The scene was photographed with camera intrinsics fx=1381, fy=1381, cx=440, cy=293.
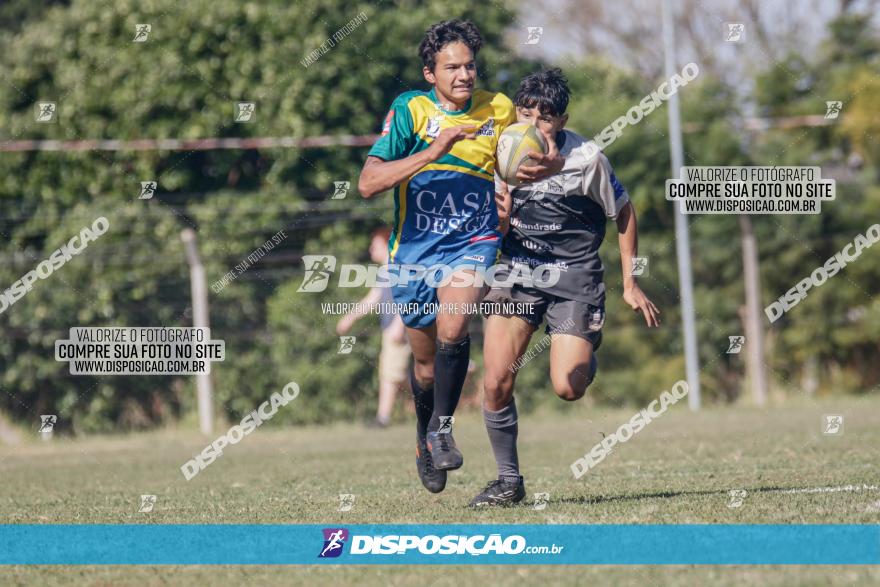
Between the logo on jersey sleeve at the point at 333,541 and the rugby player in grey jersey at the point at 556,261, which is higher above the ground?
the rugby player in grey jersey at the point at 556,261

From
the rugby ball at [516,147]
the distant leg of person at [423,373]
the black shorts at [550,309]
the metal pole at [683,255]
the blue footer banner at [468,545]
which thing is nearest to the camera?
the blue footer banner at [468,545]

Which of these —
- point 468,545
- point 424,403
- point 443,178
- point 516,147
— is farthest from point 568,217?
point 468,545

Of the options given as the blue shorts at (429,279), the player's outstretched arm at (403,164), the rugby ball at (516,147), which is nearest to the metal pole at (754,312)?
the blue shorts at (429,279)

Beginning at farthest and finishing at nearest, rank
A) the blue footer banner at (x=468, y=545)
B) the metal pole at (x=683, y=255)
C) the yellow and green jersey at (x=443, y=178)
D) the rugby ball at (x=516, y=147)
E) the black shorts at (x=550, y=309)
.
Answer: the metal pole at (x=683, y=255)
the black shorts at (x=550, y=309)
the yellow and green jersey at (x=443, y=178)
the rugby ball at (x=516, y=147)
the blue footer banner at (x=468, y=545)

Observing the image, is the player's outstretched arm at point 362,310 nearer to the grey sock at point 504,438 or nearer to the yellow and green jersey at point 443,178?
the yellow and green jersey at point 443,178

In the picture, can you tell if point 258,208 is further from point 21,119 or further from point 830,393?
point 830,393

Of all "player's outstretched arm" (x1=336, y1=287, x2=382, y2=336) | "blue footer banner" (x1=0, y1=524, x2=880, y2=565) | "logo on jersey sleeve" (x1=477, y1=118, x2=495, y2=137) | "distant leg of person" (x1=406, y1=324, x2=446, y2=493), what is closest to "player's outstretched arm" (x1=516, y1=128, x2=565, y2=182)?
"logo on jersey sleeve" (x1=477, y1=118, x2=495, y2=137)

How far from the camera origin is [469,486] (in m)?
8.64

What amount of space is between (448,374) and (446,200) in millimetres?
964

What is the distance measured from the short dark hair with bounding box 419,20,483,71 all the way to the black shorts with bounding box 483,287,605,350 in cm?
132

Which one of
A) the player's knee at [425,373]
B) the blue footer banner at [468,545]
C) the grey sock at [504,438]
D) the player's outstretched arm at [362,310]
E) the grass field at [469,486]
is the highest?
the player's outstretched arm at [362,310]

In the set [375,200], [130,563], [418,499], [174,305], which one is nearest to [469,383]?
[375,200]

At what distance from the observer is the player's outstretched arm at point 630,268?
7527mm

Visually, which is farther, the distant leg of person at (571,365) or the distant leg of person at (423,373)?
the distant leg of person at (423,373)
